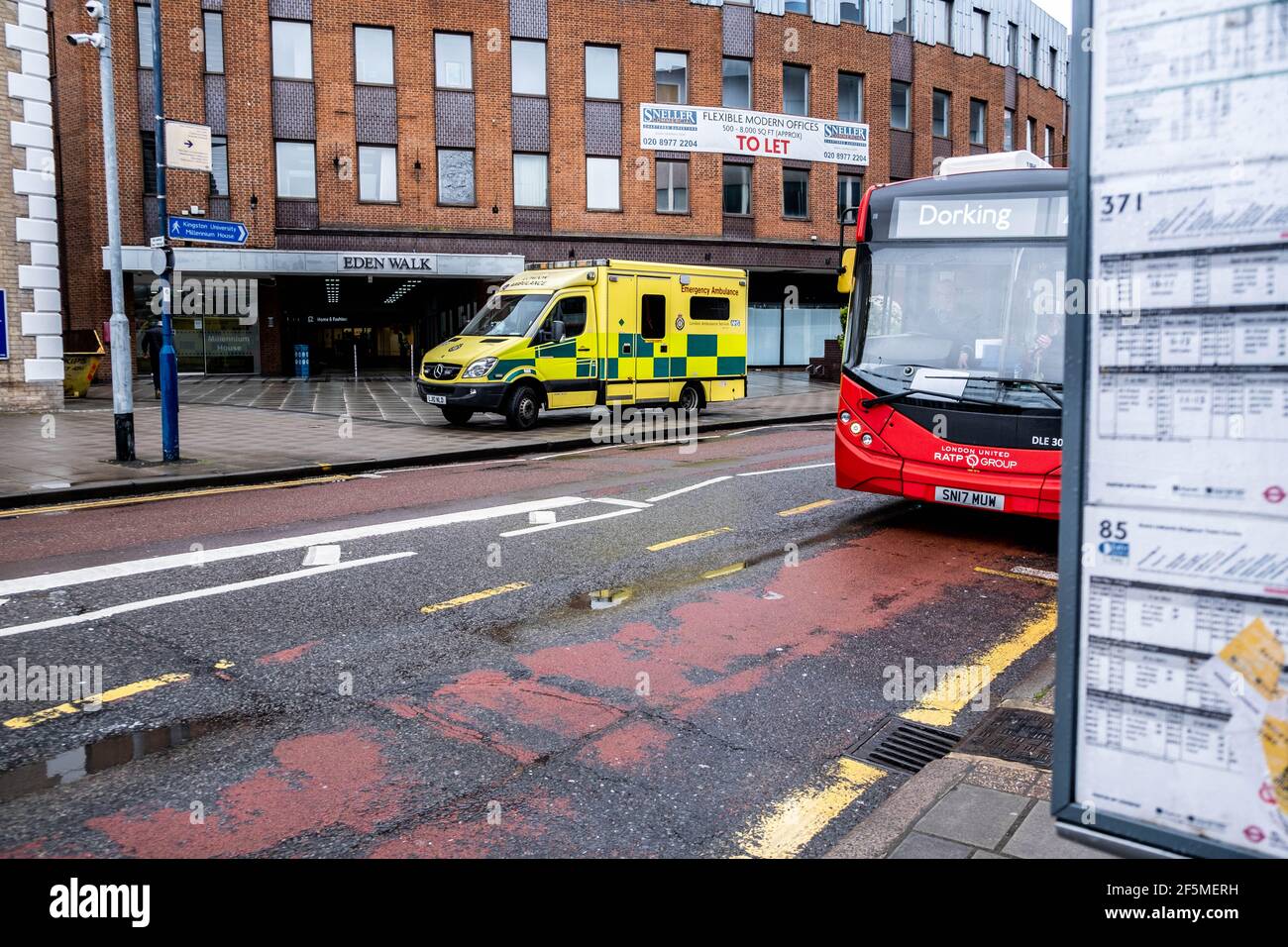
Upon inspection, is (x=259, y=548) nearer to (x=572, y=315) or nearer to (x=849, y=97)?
(x=572, y=315)

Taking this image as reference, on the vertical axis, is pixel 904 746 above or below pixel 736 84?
below

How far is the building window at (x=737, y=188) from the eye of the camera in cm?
3441

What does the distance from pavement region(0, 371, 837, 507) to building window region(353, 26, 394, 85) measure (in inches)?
407

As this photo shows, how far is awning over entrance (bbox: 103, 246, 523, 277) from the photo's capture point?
28641mm

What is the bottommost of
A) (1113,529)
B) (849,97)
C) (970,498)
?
(970,498)

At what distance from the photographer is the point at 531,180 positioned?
32219mm

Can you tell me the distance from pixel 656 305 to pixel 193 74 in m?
18.6

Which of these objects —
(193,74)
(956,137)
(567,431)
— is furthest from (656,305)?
(956,137)

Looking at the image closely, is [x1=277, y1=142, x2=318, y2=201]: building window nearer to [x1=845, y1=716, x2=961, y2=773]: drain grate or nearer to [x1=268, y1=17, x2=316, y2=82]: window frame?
[x1=268, y1=17, x2=316, y2=82]: window frame

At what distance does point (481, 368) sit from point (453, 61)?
18.3m

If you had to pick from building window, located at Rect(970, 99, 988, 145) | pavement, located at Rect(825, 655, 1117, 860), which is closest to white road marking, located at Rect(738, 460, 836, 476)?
pavement, located at Rect(825, 655, 1117, 860)

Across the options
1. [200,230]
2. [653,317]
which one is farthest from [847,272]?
[653,317]

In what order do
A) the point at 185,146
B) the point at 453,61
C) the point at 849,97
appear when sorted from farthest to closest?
the point at 849,97, the point at 453,61, the point at 185,146
